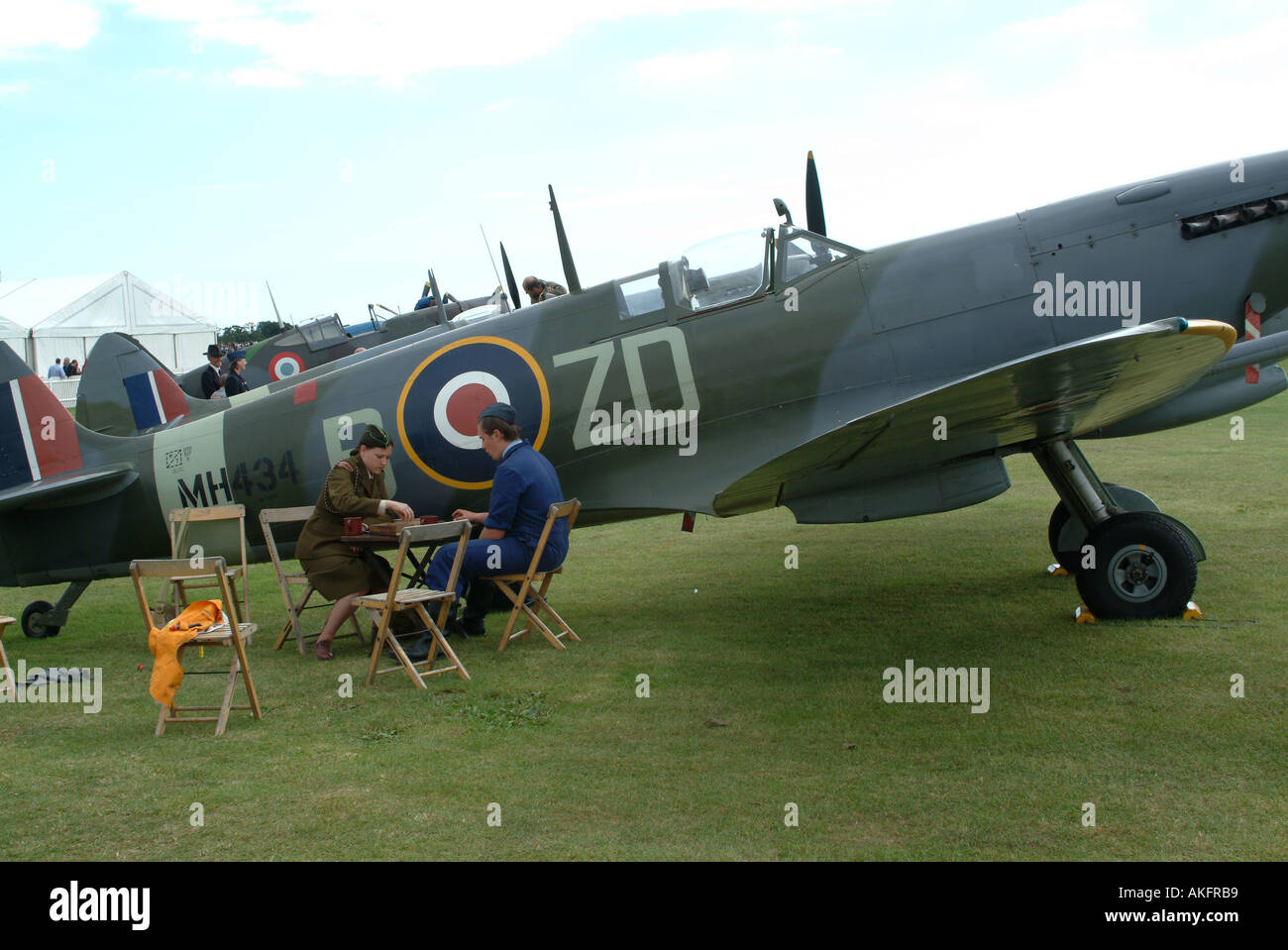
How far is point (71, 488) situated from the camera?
23.7ft

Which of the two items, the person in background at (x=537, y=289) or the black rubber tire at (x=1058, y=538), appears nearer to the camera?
the black rubber tire at (x=1058, y=538)

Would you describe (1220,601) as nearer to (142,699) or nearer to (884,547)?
(884,547)

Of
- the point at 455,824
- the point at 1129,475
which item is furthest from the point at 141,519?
the point at 1129,475

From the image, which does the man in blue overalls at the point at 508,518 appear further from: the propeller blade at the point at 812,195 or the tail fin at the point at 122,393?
the tail fin at the point at 122,393

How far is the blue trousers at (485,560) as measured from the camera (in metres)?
6.21

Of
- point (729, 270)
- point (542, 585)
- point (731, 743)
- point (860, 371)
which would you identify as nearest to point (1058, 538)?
point (860, 371)

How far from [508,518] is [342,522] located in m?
1.12

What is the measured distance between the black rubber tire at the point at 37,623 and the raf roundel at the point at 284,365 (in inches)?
418

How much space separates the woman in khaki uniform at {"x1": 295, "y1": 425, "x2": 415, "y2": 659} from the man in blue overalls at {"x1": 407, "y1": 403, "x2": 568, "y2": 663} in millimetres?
477

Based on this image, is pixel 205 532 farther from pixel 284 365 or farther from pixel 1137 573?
pixel 284 365

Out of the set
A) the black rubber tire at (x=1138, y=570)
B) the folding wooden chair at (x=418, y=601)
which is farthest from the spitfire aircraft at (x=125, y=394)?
the black rubber tire at (x=1138, y=570)

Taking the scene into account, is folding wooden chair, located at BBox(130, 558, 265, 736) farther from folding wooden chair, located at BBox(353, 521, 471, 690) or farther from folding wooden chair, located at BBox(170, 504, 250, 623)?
folding wooden chair, located at BBox(170, 504, 250, 623)

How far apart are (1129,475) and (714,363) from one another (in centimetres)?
691

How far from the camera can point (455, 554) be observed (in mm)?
5988
